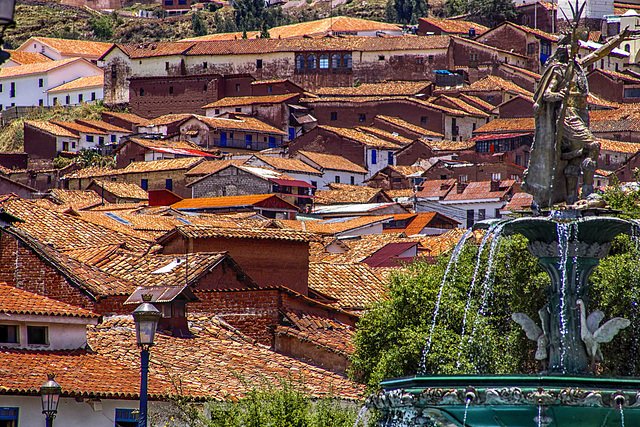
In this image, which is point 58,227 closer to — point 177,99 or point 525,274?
point 525,274

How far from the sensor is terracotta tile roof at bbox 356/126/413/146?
280 ft

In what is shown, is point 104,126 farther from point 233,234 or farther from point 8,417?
point 8,417

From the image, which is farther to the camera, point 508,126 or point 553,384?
point 508,126

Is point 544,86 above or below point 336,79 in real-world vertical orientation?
above

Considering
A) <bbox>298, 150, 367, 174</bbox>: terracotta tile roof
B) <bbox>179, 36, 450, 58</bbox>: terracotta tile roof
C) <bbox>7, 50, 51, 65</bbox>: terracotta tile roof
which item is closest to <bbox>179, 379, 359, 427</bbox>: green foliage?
<bbox>298, 150, 367, 174</bbox>: terracotta tile roof

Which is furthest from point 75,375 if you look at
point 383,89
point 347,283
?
point 383,89

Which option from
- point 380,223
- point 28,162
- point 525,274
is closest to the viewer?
point 525,274

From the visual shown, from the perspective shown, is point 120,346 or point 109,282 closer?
point 120,346

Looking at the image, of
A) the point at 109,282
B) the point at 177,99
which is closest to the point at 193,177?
the point at 177,99

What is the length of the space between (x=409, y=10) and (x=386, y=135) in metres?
59.6

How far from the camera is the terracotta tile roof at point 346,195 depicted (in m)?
70.6

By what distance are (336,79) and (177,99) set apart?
12.3 meters

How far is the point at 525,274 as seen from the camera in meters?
20.7

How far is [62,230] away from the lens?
33031 mm
